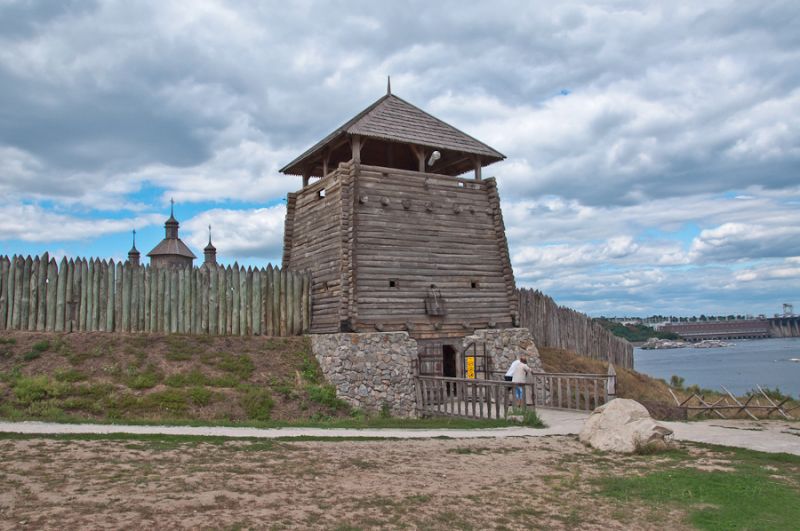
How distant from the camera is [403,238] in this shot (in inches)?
817

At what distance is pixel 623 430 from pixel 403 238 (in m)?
11.1

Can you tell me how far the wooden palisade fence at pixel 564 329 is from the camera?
88.0 feet

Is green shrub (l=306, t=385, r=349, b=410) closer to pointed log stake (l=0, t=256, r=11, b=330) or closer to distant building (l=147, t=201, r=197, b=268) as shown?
pointed log stake (l=0, t=256, r=11, b=330)

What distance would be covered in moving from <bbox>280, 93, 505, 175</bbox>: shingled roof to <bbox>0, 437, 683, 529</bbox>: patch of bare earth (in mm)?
12305

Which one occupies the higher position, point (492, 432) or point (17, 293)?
point (17, 293)

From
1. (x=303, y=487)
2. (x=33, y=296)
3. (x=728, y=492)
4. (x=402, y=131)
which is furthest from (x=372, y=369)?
(x=728, y=492)

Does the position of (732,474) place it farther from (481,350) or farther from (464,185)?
(464,185)

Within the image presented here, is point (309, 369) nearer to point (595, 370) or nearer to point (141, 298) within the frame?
point (141, 298)

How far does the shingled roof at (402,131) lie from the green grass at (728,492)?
551 inches

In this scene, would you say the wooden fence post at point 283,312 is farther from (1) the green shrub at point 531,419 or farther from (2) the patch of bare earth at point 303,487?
(2) the patch of bare earth at point 303,487

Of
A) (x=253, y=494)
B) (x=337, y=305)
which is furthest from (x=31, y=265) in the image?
(x=253, y=494)

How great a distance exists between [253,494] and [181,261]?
4774 cm

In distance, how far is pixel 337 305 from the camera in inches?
764

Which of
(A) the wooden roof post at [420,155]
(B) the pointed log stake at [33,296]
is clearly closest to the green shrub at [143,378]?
(B) the pointed log stake at [33,296]
